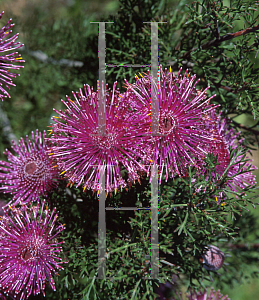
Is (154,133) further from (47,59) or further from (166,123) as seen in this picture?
(47,59)

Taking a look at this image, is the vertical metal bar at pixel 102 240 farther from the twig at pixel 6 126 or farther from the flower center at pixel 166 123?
the twig at pixel 6 126

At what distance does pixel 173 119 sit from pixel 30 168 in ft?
0.94

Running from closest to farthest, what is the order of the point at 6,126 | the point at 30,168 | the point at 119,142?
1. the point at 119,142
2. the point at 30,168
3. the point at 6,126

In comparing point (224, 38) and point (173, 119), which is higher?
point (224, 38)

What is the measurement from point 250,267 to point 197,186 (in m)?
0.39

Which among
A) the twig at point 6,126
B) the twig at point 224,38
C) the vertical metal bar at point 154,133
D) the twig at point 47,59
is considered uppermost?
the twig at point 47,59

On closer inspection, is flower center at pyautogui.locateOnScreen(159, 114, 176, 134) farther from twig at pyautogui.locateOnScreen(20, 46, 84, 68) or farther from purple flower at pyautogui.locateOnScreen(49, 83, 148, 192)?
twig at pyautogui.locateOnScreen(20, 46, 84, 68)

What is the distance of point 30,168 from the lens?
1.72ft

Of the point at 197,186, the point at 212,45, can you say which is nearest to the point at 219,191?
the point at 197,186

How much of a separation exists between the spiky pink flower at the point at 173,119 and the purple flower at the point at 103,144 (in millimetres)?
22

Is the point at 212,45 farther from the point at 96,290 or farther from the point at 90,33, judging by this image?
the point at 96,290

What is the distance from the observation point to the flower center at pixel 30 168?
20.4 inches

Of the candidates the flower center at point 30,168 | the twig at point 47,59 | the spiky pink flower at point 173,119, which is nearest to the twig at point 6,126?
the twig at point 47,59

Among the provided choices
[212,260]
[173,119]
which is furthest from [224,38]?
[212,260]
